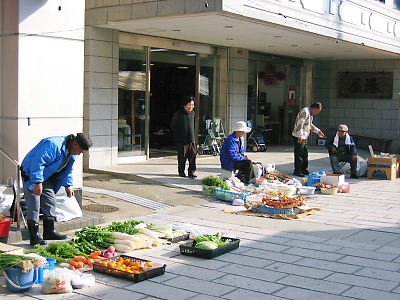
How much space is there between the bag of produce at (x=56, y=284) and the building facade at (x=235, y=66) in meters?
7.14

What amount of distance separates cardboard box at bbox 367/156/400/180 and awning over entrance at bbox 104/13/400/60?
11.9 feet

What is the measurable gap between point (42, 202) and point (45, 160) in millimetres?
696

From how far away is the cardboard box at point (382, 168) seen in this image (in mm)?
14367

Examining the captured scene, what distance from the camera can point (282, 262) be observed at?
706 cm

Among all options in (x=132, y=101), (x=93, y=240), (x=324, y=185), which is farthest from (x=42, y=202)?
(x=132, y=101)

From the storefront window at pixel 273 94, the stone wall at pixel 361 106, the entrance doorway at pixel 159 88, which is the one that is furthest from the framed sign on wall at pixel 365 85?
the entrance doorway at pixel 159 88

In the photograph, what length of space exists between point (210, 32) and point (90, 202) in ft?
20.5

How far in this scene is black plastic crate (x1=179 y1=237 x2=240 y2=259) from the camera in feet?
Result: 23.2

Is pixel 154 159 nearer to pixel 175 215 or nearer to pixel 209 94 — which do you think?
pixel 209 94

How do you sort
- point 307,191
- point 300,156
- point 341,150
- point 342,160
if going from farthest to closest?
point 342,160 < point 341,150 < point 300,156 < point 307,191

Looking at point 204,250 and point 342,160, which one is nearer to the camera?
point 204,250

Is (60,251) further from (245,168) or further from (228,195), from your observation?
(245,168)

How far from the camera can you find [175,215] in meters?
9.70

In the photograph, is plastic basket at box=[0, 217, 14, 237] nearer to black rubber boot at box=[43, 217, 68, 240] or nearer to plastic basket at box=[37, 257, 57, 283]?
black rubber boot at box=[43, 217, 68, 240]
